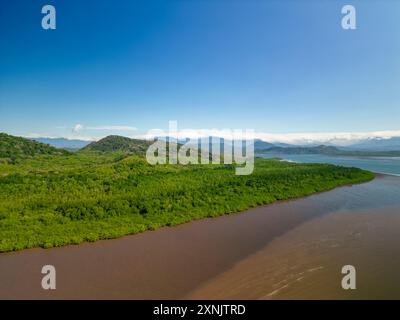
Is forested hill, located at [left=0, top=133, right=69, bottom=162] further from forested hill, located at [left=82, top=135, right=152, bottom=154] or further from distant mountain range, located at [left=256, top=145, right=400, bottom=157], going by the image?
distant mountain range, located at [left=256, top=145, right=400, bottom=157]

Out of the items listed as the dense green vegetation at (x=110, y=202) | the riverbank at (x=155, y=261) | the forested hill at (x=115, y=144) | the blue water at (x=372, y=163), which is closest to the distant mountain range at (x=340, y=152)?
the blue water at (x=372, y=163)

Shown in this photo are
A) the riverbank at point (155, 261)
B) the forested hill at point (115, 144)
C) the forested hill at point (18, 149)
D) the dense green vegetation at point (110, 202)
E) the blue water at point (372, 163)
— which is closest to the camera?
the riverbank at point (155, 261)

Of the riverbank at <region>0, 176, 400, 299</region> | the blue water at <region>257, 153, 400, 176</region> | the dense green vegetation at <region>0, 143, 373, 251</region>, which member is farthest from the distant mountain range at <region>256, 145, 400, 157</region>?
the riverbank at <region>0, 176, 400, 299</region>

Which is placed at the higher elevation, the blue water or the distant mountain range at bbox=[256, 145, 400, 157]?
the distant mountain range at bbox=[256, 145, 400, 157]

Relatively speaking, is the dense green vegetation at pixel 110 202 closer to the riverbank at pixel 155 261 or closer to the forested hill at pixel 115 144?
the riverbank at pixel 155 261

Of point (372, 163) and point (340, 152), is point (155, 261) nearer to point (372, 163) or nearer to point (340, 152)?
point (372, 163)
